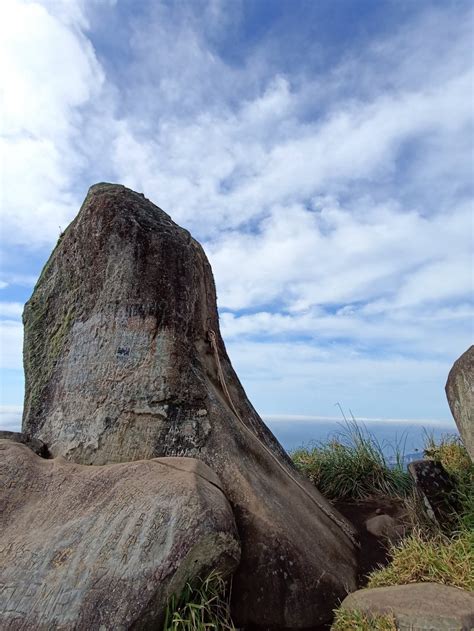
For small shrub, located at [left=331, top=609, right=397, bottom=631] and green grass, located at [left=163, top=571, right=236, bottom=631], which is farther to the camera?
small shrub, located at [left=331, top=609, right=397, bottom=631]

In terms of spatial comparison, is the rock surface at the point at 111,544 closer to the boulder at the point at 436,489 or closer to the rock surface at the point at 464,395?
the boulder at the point at 436,489

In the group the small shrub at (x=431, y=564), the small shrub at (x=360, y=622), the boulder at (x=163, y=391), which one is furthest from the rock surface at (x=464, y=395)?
the small shrub at (x=360, y=622)

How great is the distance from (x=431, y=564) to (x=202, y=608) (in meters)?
2.18

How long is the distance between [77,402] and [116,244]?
1749 mm

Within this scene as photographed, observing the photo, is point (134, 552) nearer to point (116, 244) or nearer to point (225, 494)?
point (225, 494)

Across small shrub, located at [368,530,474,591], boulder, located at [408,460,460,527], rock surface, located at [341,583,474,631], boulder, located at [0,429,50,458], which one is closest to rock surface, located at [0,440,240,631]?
boulder, located at [0,429,50,458]

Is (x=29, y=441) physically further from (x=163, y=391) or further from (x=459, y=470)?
(x=459, y=470)

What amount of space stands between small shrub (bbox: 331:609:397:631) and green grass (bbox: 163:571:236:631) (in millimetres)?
813

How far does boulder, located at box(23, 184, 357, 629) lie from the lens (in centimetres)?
429

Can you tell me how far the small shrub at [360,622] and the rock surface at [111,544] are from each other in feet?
3.02

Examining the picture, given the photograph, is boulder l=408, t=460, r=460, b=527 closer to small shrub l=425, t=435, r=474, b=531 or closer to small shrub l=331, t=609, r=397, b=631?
small shrub l=425, t=435, r=474, b=531

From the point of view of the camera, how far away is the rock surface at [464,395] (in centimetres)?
549

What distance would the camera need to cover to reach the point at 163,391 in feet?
17.1

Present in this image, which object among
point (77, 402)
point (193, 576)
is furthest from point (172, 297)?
point (193, 576)
